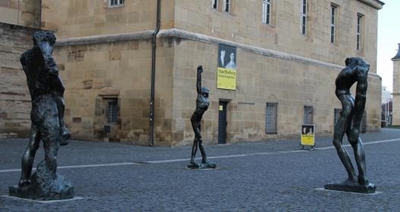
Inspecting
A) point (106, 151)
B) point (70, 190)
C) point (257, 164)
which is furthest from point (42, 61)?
point (106, 151)

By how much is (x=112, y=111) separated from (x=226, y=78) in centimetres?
502

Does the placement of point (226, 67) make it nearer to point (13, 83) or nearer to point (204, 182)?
point (13, 83)

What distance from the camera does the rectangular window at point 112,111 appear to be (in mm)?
23891

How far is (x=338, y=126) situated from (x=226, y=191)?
7.55ft

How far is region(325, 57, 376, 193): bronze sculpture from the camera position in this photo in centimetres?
995

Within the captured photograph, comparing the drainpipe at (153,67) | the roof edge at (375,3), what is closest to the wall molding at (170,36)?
the drainpipe at (153,67)

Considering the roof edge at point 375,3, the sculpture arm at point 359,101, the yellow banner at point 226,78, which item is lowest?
the sculpture arm at point 359,101

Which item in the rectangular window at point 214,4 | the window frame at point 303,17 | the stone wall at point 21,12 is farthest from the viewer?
the window frame at point 303,17

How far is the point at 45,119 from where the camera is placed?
27.5 ft

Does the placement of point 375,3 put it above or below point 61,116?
above

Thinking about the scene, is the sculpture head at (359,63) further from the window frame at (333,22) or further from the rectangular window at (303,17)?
the window frame at (333,22)

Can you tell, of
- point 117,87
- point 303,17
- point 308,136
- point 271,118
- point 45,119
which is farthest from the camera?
point 303,17

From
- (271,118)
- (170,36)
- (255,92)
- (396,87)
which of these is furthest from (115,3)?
(396,87)

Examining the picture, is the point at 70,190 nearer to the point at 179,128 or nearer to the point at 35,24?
the point at 179,128
